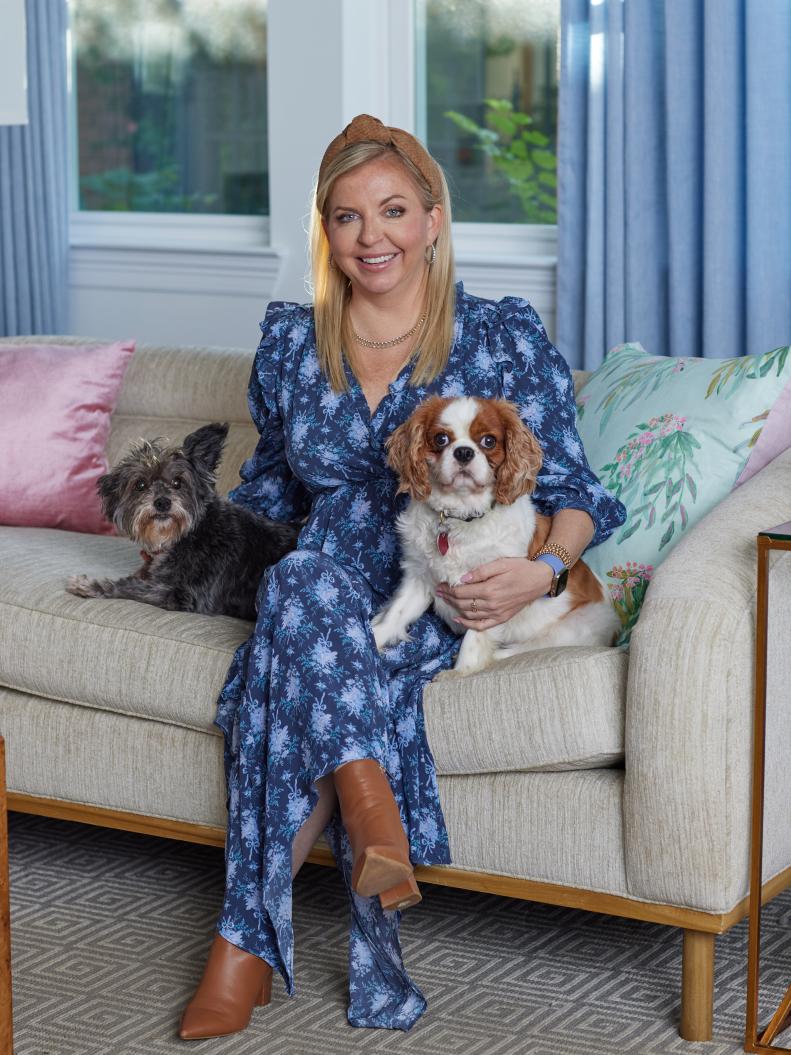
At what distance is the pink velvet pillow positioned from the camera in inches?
133

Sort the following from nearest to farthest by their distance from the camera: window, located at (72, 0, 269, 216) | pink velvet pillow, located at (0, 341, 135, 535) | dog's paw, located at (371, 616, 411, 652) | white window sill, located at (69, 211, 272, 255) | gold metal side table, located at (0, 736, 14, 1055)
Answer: gold metal side table, located at (0, 736, 14, 1055) < dog's paw, located at (371, 616, 411, 652) < pink velvet pillow, located at (0, 341, 135, 535) < white window sill, located at (69, 211, 272, 255) < window, located at (72, 0, 269, 216)

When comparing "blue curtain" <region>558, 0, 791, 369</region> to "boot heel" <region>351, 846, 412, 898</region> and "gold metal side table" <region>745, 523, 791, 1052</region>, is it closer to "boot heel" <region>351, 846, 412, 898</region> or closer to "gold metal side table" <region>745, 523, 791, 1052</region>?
"gold metal side table" <region>745, 523, 791, 1052</region>

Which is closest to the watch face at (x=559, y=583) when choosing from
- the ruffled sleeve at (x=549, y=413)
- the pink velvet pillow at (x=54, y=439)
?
the ruffled sleeve at (x=549, y=413)

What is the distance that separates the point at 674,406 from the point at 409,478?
59 centimetres

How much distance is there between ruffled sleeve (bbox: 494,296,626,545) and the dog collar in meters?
0.17

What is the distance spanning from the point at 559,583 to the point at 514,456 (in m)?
0.24

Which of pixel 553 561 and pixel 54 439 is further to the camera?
pixel 54 439

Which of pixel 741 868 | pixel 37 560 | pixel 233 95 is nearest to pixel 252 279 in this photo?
pixel 233 95

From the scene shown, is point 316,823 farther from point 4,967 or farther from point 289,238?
point 289,238

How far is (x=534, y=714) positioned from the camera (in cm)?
227

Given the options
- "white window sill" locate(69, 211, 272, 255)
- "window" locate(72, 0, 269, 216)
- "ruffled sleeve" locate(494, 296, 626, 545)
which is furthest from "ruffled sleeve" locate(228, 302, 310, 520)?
"window" locate(72, 0, 269, 216)

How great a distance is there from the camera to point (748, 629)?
2154 millimetres

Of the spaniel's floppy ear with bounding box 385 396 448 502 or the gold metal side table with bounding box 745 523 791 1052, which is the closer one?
the gold metal side table with bounding box 745 523 791 1052

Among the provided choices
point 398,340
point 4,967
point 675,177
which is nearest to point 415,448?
point 398,340
